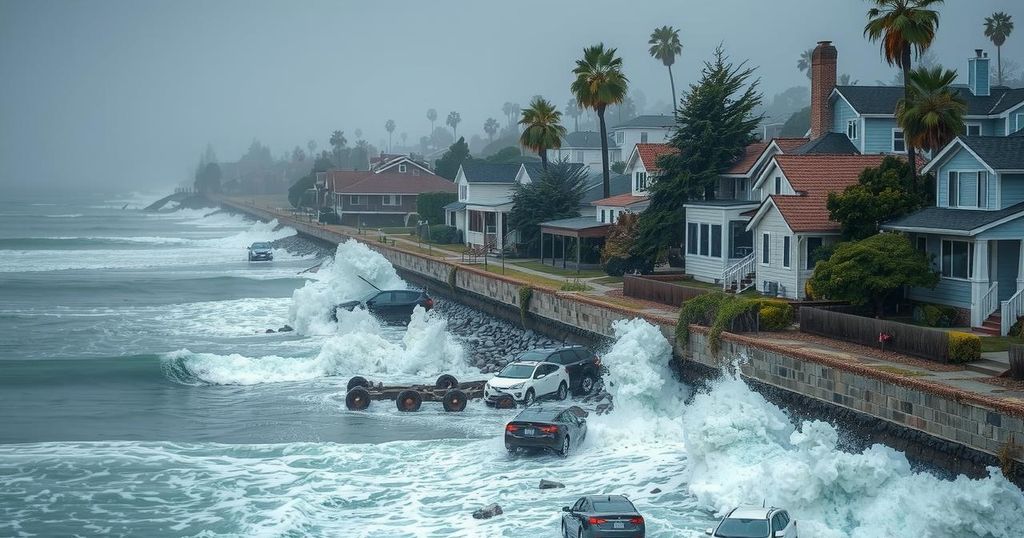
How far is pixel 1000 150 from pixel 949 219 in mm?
2504

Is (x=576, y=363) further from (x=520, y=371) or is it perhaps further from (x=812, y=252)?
(x=812, y=252)

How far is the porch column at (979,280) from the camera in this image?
32.3m

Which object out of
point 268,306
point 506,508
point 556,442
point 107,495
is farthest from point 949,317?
point 268,306

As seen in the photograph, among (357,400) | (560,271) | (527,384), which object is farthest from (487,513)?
(560,271)

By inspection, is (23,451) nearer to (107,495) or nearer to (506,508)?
(107,495)

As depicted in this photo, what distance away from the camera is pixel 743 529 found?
20.3m

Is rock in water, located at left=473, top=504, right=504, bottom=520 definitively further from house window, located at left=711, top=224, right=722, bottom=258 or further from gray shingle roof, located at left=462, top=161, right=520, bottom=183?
gray shingle roof, located at left=462, top=161, right=520, bottom=183

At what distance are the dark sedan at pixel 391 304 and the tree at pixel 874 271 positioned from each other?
80.9ft

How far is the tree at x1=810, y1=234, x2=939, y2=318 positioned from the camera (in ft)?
112

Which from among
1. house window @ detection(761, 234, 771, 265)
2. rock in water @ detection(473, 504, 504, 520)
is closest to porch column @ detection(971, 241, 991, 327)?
house window @ detection(761, 234, 771, 265)

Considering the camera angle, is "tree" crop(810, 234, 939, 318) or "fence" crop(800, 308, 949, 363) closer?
"fence" crop(800, 308, 949, 363)

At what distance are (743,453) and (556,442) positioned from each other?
4.81m

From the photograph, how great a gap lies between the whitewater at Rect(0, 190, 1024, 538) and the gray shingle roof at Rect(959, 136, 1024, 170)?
10.3 m

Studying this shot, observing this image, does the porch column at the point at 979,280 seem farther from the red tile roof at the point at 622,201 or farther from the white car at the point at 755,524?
the red tile roof at the point at 622,201
